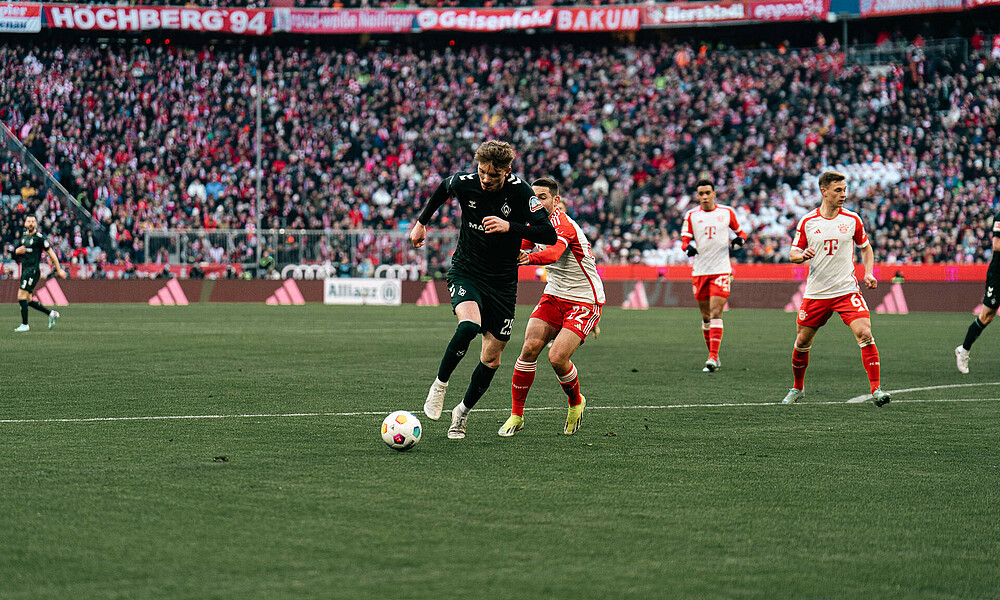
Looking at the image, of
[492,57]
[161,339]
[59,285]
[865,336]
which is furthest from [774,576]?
[492,57]

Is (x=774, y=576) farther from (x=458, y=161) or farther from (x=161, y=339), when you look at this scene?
(x=458, y=161)

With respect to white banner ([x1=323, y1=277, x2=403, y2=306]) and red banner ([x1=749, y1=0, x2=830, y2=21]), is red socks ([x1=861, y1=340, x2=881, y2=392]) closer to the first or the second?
white banner ([x1=323, y1=277, x2=403, y2=306])

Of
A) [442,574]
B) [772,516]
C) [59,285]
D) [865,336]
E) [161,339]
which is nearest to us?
[442,574]

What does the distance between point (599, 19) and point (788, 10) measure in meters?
7.52

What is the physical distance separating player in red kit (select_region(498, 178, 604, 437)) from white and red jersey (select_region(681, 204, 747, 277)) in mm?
6661

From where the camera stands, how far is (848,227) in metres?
11.0

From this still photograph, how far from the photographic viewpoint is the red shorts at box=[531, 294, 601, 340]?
8812 millimetres

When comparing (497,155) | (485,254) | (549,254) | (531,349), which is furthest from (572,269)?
(497,155)

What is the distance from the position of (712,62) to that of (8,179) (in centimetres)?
2650

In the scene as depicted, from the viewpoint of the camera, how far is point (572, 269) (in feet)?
29.3

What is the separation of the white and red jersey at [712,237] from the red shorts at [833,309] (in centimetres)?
437

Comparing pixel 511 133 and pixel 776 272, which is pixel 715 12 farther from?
pixel 776 272

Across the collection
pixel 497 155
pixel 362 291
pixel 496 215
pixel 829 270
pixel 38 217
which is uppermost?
pixel 497 155

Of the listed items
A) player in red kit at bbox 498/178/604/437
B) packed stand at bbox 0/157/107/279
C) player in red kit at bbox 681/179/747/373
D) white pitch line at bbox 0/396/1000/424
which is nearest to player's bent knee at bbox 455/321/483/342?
player in red kit at bbox 498/178/604/437
